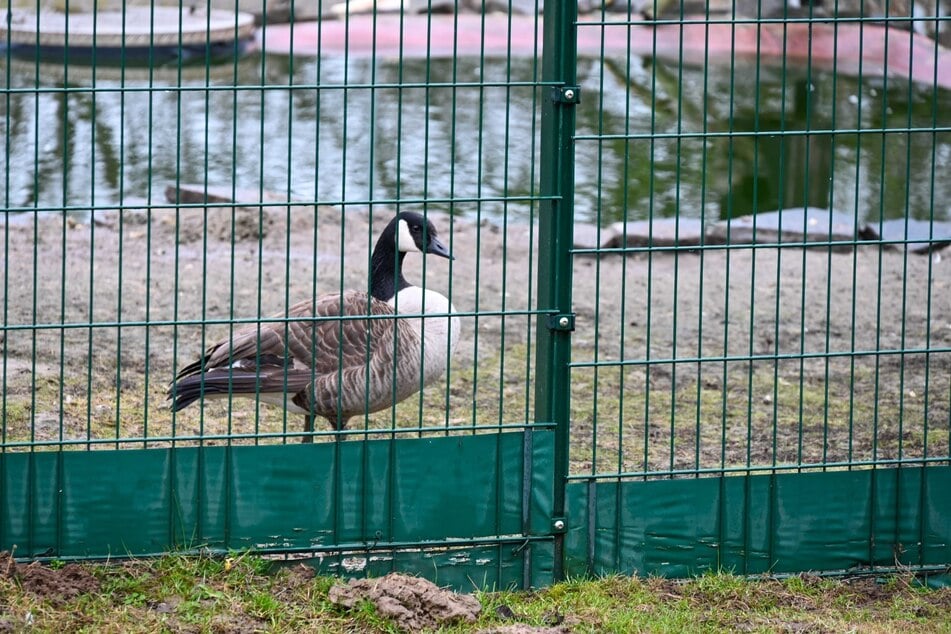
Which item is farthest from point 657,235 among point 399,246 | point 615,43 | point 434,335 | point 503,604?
point 615,43

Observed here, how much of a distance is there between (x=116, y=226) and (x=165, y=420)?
3727 millimetres

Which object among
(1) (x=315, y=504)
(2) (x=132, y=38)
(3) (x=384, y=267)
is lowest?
(1) (x=315, y=504)

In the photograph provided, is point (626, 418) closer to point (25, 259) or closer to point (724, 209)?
point (25, 259)

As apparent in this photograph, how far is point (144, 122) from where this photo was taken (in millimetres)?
14258

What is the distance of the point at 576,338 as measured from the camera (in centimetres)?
770

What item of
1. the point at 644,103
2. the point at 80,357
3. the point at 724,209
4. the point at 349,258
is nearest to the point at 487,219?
the point at 349,258

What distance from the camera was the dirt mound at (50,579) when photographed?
163 inches

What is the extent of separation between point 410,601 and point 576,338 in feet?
12.0

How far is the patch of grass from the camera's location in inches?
161

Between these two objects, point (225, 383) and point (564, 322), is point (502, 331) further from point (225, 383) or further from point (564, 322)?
point (225, 383)

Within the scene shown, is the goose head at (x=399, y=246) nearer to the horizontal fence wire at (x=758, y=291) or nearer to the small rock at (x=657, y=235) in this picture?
the horizontal fence wire at (x=758, y=291)

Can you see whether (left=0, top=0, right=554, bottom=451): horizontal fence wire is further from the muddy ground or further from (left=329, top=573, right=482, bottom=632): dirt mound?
(left=329, top=573, right=482, bottom=632): dirt mound

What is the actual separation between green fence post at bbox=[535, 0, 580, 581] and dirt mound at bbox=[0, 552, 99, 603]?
146 cm

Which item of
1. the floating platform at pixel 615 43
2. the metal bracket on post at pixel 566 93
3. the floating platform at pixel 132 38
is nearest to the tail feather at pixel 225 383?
the metal bracket on post at pixel 566 93
